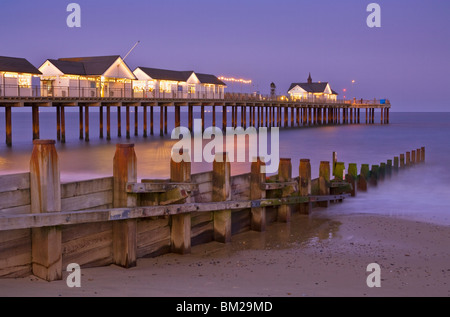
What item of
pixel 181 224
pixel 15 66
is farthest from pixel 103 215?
pixel 15 66

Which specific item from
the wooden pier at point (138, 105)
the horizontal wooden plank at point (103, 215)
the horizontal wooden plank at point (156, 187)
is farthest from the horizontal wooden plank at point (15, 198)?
the wooden pier at point (138, 105)

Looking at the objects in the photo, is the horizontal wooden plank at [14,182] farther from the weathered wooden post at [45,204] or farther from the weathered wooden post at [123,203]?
the weathered wooden post at [123,203]

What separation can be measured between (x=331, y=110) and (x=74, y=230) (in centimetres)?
9678

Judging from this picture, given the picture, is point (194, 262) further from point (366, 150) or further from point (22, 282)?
point (366, 150)

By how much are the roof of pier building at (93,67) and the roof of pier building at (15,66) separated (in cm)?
463

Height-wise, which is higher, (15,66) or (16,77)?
(15,66)

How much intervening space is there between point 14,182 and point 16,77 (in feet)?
117

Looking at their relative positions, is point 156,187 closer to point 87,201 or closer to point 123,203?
point 123,203

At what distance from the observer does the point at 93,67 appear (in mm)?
49344

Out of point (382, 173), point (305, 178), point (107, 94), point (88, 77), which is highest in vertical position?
point (88, 77)

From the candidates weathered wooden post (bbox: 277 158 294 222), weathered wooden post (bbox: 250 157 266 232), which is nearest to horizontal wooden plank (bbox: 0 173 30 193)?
weathered wooden post (bbox: 250 157 266 232)

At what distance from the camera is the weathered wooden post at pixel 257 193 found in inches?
445

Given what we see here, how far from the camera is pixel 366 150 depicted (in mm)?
46469

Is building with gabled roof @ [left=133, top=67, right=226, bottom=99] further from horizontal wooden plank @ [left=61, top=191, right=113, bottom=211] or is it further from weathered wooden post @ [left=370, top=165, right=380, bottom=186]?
horizontal wooden plank @ [left=61, top=191, right=113, bottom=211]
